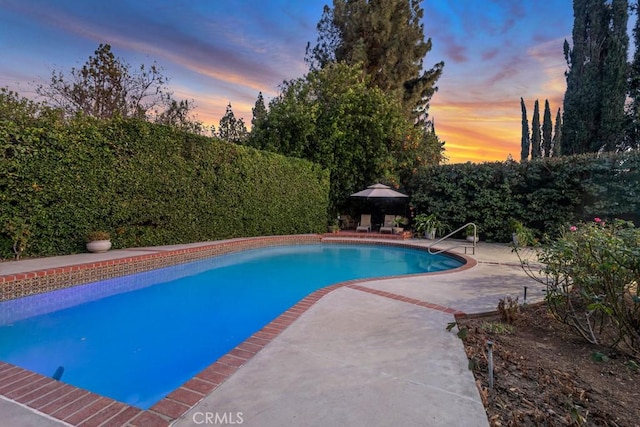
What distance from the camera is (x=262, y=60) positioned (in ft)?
42.0

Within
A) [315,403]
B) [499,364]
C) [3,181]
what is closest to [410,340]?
[499,364]

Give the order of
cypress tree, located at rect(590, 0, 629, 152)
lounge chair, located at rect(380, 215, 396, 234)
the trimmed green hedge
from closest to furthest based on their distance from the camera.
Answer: the trimmed green hedge
lounge chair, located at rect(380, 215, 396, 234)
cypress tree, located at rect(590, 0, 629, 152)

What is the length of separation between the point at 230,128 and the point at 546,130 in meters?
29.0

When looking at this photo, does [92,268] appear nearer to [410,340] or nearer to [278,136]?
[410,340]

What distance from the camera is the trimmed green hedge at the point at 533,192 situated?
10.5 metres

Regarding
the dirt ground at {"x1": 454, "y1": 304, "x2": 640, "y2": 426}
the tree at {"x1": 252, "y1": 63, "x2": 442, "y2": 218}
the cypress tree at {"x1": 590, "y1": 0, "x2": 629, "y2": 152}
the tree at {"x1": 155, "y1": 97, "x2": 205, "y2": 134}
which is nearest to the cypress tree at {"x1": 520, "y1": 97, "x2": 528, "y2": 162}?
the cypress tree at {"x1": 590, "y1": 0, "x2": 629, "y2": 152}

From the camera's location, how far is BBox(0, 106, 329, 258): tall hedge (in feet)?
21.0

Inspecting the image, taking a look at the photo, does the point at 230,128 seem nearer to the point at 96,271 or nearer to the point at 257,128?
the point at 257,128

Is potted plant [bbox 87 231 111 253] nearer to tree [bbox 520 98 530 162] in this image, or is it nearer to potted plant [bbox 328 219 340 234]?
potted plant [bbox 328 219 340 234]

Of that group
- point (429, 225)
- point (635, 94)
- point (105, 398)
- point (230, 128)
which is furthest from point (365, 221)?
point (635, 94)

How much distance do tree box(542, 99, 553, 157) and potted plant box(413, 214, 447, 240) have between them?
78.0ft

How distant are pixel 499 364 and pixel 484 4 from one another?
1252 centimetres

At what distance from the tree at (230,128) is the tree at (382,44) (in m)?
5.98

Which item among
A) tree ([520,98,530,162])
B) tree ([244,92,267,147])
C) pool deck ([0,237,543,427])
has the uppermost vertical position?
tree ([520,98,530,162])
